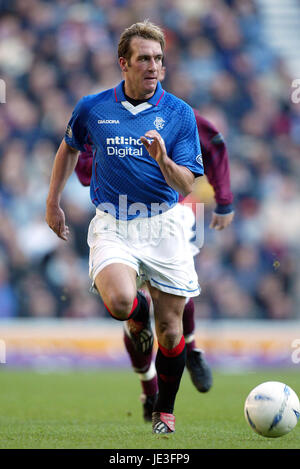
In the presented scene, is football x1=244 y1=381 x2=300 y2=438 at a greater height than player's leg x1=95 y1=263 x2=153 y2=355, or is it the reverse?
player's leg x1=95 y1=263 x2=153 y2=355

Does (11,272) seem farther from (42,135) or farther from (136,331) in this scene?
(136,331)

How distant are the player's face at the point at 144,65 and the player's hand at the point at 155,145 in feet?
1.91

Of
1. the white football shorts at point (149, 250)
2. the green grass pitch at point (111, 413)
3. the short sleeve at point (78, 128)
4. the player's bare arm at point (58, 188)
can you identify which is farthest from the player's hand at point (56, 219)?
the green grass pitch at point (111, 413)

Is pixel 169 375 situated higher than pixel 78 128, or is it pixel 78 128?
pixel 78 128

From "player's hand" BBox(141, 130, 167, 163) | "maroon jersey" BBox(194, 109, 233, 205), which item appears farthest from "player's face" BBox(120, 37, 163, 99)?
"maroon jersey" BBox(194, 109, 233, 205)

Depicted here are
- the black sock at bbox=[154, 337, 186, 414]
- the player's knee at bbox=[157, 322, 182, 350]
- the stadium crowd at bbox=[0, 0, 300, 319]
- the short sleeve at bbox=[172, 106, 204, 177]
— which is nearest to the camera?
the short sleeve at bbox=[172, 106, 204, 177]

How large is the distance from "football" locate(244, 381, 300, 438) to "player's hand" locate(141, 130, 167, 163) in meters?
1.54

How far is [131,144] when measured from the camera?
5.54 metres

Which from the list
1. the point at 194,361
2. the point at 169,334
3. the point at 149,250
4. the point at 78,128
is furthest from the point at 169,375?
the point at 78,128

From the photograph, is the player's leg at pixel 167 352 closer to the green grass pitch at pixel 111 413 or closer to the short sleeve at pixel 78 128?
the green grass pitch at pixel 111 413

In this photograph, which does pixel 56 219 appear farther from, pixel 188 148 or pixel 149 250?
pixel 188 148

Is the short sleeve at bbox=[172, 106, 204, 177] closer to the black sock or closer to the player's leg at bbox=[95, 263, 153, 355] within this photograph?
the player's leg at bbox=[95, 263, 153, 355]

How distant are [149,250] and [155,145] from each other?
2.75ft

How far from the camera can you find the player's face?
5.48m
